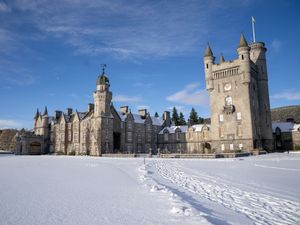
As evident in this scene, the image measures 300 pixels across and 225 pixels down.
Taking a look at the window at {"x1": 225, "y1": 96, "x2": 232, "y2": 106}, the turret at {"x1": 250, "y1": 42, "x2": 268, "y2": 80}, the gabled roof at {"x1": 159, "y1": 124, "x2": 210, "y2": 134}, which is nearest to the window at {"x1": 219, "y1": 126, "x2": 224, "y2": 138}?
the window at {"x1": 225, "y1": 96, "x2": 232, "y2": 106}

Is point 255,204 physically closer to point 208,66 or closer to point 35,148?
point 208,66

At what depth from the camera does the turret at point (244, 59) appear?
5294 centimetres

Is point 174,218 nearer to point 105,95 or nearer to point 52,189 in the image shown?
point 52,189

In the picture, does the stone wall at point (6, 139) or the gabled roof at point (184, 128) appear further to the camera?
the stone wall at point (6, 139)

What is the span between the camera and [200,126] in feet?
233

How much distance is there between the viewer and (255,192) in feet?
35.9

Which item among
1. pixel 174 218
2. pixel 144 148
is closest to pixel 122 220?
pixel 174 218

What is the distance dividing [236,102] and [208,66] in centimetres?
1126

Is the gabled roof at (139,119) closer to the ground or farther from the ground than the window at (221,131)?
farther from the ground

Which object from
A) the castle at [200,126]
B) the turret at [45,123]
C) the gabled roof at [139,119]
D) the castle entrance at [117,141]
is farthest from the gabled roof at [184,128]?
the turret at [45,123]

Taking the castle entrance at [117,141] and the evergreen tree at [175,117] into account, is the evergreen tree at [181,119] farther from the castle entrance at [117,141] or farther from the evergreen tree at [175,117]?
the castle entrance at [117,141]

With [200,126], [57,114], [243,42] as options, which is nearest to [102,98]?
[57,114]

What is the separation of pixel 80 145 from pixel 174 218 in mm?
59560

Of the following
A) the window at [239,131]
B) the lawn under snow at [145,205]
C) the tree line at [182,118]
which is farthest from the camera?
the tree line at [182,118]
